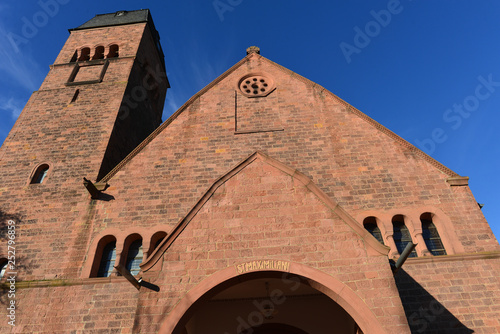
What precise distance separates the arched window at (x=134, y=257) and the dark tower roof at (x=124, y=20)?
14680mm

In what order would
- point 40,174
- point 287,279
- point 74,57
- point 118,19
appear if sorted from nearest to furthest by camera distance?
point 287,279
point 40,174
point 74,57
point 118,19

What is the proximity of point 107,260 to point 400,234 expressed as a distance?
26.8ft

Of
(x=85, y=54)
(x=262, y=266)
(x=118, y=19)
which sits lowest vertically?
(x=262, y=266)

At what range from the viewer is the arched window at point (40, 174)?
1246cm

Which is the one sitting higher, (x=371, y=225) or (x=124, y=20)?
(x=124, y=20)

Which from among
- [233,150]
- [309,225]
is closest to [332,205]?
[309,225]

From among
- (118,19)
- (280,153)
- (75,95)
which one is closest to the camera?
(280,153)

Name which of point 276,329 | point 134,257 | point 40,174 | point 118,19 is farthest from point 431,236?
point 118,19

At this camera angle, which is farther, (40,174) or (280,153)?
(40,174)

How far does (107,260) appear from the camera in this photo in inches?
404

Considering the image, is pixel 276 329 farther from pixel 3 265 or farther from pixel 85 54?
pixel 85 54

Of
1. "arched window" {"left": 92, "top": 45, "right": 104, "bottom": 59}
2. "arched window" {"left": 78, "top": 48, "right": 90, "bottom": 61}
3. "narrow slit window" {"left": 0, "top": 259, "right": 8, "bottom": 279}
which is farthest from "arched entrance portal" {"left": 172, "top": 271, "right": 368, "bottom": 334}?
"arched window" {"left": 78, "top": 48, "right": 90, "bottom": 61}

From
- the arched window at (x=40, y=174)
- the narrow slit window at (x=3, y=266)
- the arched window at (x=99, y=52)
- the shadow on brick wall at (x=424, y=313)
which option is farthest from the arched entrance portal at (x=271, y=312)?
the arched window at (x=99, y=52)

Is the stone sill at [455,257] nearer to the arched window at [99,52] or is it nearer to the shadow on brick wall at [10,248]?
the shadow on brick wall at [10,248]
